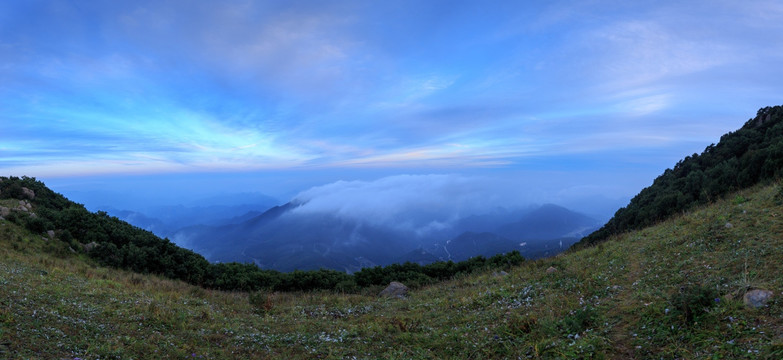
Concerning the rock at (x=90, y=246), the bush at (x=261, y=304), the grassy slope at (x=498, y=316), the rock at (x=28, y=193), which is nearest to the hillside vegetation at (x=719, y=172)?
the grassy slope at (x=498, y=316)

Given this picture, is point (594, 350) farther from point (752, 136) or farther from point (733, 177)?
point (752, 136)

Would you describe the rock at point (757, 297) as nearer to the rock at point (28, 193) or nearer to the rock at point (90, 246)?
the rock at point (90, 246)

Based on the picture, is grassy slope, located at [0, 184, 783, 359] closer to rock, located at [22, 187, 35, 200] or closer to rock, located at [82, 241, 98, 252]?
rock, located at [82, 241, 98, 252]

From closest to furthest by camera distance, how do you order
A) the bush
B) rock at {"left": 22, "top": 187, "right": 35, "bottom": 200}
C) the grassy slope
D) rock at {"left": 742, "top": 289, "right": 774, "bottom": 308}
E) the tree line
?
rock at {"left": 742, "top": 289, "right": 774, "bottom": 308}, the grassy slope, the bush, the tree line, rock at {"left": 22, "top": 187, "right": 35, "bottom": 200}

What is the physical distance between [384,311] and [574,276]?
7.82 metres

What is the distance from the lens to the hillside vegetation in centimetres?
2817

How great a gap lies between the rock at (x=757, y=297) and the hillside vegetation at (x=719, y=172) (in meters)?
14.7

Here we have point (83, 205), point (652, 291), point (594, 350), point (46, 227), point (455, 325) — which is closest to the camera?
point (594, 350)

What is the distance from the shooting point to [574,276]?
13.3m

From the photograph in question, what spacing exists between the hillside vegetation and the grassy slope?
10.2 metres

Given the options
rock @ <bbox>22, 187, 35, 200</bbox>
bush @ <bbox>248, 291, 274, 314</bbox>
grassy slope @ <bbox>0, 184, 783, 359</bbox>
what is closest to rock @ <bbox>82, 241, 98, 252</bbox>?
grassy slope @ <bbox>0, 184, 783, 359</bbox>

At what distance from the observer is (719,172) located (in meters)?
39.5

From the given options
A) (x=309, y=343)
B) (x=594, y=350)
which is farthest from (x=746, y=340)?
(x=309, y=343)

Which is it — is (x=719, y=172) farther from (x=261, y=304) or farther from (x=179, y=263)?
(x=179, y=263)
